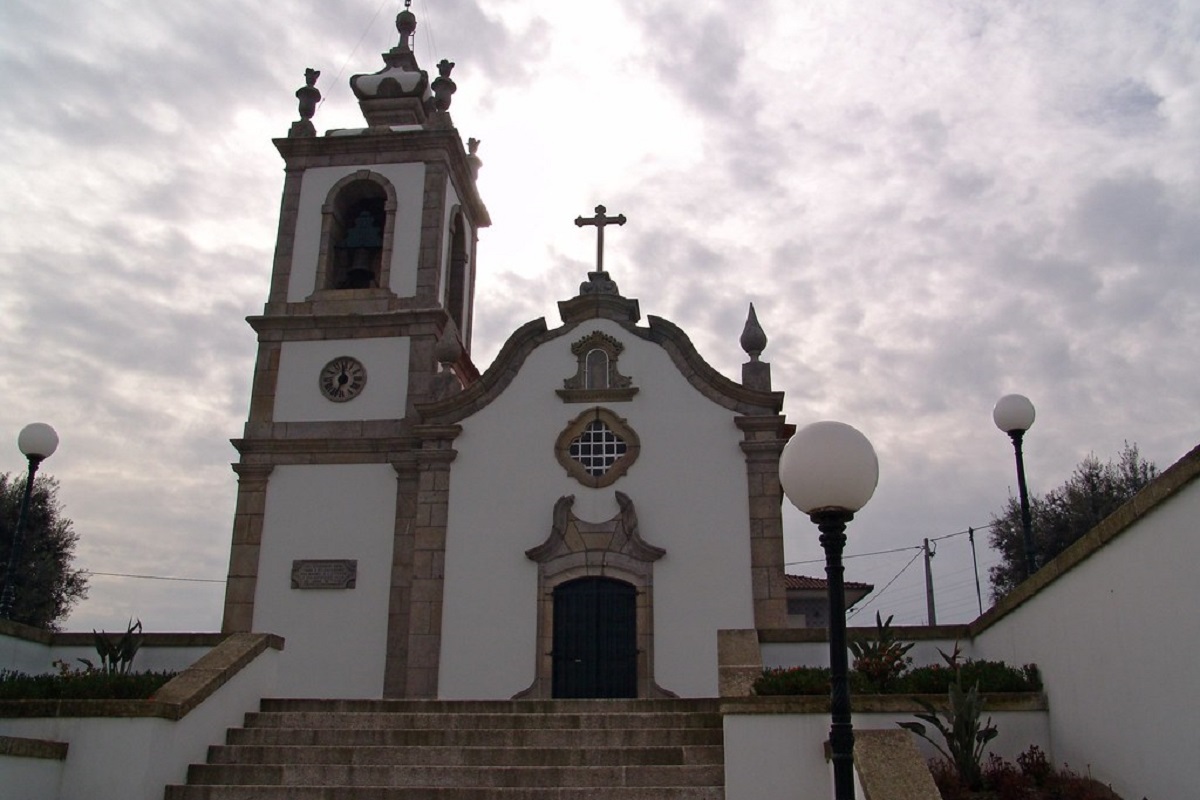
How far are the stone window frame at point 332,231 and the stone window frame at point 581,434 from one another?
4.87 metres

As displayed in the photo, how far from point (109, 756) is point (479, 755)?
124 inches

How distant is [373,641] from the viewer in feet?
56.4

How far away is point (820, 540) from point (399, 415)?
41.1 ft

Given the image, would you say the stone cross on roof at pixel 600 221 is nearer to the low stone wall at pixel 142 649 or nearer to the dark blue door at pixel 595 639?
the dark blue door at pixel 595 639

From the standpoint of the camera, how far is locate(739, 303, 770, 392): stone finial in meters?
17.4

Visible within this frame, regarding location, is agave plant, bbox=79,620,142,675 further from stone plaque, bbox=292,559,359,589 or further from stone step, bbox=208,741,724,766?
stone plaque, bbox=292,559,359,589

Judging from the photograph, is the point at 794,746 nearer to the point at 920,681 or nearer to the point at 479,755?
the point at 920,681

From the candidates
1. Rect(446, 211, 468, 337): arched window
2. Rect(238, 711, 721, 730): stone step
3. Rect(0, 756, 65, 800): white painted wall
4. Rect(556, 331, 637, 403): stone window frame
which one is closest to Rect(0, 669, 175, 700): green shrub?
Rect(0, 756, 65, 800): white painted wall

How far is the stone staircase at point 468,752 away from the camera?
9.45 meters

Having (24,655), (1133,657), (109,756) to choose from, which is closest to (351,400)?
(24,655)

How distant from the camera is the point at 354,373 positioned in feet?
63.7

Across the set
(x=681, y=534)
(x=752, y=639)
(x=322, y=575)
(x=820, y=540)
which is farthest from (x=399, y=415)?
(x=820, y=540)

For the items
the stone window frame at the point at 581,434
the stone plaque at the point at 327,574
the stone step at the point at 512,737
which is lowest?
the stone step at the point at 512,737

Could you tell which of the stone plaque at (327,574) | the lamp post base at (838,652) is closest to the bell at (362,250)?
the stone plaque at (327,574)
